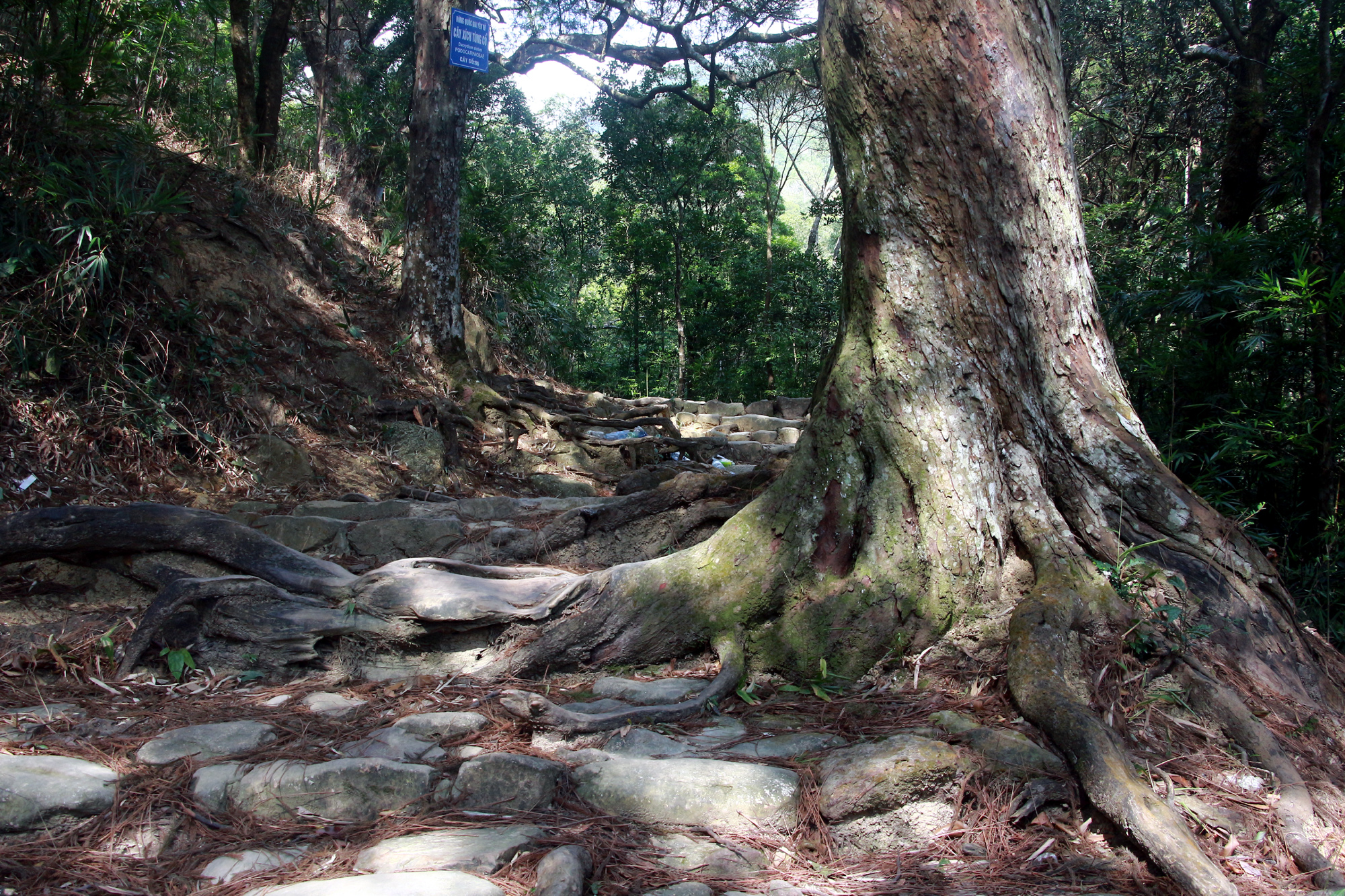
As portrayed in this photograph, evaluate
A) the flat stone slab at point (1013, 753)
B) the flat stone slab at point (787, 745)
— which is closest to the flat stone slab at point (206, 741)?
the flat stone slab at point (787, 745)

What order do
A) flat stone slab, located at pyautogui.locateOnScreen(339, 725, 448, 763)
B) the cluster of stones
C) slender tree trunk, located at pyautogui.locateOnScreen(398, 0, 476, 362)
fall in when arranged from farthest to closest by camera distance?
slender tree trunk, located at pyautogui.locateOnScreen(398, 0, 476, 362) → flat stone slab, located at pyautogui.locateOnScreen(339, 725, 448, 763) → the cluster of stones

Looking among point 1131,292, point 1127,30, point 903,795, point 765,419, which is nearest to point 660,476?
point 903,795

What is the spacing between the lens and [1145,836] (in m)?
1.92

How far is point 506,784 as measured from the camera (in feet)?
7.06

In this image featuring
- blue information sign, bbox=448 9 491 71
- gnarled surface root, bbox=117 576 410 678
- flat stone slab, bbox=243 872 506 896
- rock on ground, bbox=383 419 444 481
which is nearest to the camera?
flat stone slab, bbox=243 872 506 896

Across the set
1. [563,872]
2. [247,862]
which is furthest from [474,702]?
[563,872]

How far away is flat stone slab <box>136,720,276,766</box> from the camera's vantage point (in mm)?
2225

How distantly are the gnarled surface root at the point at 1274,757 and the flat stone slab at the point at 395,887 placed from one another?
1.93m

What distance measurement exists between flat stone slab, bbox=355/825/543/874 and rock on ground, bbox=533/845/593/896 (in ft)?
0.32

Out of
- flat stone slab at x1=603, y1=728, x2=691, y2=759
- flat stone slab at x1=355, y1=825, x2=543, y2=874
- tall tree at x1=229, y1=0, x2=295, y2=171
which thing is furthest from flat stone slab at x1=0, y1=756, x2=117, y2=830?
tall tree at x1=229, y1=0, x2=295, y2=171

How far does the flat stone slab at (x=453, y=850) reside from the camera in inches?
71.7

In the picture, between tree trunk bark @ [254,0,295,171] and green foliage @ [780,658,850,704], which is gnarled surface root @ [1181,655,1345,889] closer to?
green foliage @ [780,658,850,704]

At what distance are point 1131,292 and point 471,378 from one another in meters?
5.67

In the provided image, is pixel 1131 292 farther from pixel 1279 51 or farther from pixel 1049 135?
pixel 1049 135
